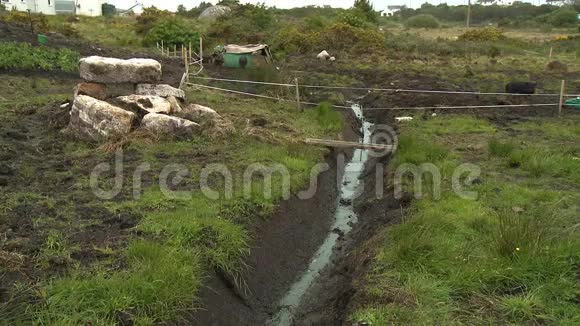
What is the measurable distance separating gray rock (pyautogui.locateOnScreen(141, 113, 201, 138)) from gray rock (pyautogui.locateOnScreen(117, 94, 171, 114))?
0.33m

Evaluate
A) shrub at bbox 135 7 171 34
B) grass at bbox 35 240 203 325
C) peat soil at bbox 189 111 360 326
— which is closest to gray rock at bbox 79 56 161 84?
peat soil at bbox 189 111 360 326

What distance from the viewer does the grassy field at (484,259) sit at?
190 inches

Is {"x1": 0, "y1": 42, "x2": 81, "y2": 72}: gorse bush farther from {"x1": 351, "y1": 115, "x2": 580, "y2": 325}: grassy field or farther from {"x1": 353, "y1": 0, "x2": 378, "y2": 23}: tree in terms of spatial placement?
{"x1": 353, "y1": 0, "x2": 378, "y2": 23}: tree

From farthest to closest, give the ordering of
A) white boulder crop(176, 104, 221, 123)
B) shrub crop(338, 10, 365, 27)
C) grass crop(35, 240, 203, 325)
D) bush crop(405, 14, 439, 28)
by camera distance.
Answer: bush crop(405, 14, 439, 28) → shrub crop(338, 10, 365, 27) → white boulder crop(176, 104, 221, 123) → grass crop(35, 240, 203, 325)

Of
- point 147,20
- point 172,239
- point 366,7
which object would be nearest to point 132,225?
point 172,239

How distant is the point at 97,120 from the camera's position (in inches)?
385

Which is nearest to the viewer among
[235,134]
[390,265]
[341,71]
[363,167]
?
[390,265]

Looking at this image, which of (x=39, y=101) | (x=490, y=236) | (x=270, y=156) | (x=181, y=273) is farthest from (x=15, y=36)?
(x=490, y=236)

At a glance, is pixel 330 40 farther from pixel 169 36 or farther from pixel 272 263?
pixel 272 263

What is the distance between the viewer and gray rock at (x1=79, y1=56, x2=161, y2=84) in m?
10.9

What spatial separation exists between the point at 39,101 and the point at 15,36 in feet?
27.4

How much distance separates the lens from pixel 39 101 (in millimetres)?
12719

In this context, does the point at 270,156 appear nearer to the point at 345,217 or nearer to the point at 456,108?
the point at 345,217

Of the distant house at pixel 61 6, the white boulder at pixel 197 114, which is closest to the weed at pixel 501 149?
the white boulder at pixel 197 114
